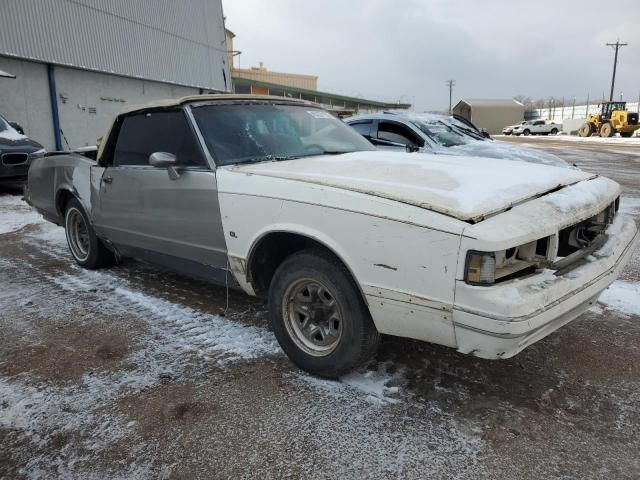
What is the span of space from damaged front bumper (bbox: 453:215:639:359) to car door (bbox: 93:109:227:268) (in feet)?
5.41

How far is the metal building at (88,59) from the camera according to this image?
15.3 m

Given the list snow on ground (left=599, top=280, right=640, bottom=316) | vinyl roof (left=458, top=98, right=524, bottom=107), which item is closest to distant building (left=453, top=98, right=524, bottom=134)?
vinyl roof (left=458, top=98, right=524, bottom=107)

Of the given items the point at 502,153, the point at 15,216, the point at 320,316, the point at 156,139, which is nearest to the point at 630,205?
the point at 502,153

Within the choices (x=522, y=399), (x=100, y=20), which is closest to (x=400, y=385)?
(x=522, y=399)

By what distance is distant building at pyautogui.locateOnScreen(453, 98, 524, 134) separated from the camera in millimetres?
60875

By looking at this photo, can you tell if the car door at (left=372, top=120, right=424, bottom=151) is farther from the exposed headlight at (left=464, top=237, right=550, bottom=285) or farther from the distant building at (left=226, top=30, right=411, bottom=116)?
the distant building at (left=226, top=30, right=411, bottom=116)

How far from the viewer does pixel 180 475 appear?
6.87ft

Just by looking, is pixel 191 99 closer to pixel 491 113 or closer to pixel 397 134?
pixel 397 134

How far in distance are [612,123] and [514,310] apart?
1604 inches

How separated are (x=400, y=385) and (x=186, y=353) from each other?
4.49ft

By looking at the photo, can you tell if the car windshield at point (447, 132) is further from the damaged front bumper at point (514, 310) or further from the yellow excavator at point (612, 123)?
the yellow excavator at point (612, 123)

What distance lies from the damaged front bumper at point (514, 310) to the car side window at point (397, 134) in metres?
5.05

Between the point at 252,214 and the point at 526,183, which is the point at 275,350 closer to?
the point at 252,214

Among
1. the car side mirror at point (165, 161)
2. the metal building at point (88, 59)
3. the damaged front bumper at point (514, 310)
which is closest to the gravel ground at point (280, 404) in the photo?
the damaged front bumper at point (514, 310)
